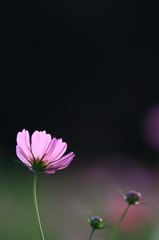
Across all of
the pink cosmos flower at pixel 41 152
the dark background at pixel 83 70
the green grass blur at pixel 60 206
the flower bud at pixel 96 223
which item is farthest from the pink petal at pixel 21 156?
the dark background at pixel 83 70

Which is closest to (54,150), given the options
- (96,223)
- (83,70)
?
(96,223)

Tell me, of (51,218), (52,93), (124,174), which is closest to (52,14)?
(52,93)

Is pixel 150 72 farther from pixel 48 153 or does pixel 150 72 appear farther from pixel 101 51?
pixel 48 153

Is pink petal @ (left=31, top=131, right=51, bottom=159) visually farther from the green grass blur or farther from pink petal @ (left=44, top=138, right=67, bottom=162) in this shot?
the green grass blur

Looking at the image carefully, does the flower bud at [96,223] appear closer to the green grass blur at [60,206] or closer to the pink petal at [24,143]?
the pink petal at [24,143]

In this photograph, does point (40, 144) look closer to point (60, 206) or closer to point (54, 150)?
point (54, 150)

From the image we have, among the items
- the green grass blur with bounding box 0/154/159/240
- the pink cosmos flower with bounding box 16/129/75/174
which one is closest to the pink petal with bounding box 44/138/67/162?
the pink cosmos flower with bounding box 16/129/75/174
